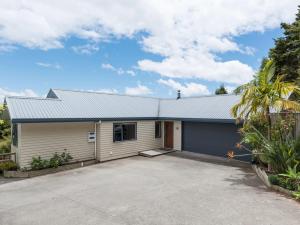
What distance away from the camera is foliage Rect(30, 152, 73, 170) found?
10741 mm

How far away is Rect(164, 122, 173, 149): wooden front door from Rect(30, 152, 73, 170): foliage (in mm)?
7408

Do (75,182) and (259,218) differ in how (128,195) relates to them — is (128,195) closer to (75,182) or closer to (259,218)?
(75,182)

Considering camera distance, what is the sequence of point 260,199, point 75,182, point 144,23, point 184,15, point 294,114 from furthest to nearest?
point 144,23
point 184,15
point 294,114
point 75,182
point 260,199

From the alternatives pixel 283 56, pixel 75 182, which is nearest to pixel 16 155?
pixel 75 182

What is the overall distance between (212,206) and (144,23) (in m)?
10.1

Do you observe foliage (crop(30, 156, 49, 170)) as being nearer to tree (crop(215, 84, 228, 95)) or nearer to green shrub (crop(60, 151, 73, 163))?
green shrub (crop(60, 151, 73, 163))

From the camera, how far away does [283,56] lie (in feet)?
64.4

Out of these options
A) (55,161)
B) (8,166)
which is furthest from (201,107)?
(8,166)

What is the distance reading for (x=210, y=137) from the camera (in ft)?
47.8

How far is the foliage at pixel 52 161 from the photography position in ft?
35.2

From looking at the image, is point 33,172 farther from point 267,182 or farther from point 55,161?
point 267,182

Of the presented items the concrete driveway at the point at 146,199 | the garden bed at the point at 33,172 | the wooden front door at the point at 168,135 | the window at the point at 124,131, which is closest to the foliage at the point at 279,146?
the concrete driveway at the point at 146,199

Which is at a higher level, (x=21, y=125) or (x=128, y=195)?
(x=21, y=125)

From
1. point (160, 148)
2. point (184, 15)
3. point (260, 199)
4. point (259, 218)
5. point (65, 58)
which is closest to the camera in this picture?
point (259, 218)
